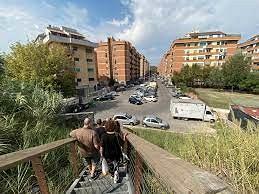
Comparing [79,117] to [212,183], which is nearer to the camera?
[212,183]

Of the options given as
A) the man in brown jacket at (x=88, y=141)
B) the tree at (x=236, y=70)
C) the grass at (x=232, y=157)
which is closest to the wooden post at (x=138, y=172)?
the grass at (x=232, y=157)

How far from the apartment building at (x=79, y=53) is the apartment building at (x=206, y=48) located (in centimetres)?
3645

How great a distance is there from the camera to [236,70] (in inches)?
1642

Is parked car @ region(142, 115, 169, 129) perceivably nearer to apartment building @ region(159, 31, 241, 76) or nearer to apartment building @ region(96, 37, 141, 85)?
apartment building @ region(96, 37, 141, 85)

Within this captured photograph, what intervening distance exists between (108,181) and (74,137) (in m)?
1.25

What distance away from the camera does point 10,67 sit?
60.1 feet

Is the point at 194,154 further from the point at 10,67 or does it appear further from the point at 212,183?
the point at 10,67

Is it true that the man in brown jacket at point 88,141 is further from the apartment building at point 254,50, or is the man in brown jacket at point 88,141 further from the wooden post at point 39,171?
the apartment building at point 254,50

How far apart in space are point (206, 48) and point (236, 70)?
857 inches

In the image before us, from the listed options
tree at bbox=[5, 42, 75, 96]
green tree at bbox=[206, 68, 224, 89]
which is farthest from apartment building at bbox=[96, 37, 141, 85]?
tree at bbox=[5, 42, 75, 96]

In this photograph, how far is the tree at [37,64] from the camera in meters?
18.0

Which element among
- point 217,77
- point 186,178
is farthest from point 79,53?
point 186,178

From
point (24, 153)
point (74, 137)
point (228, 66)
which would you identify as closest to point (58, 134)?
point (74, 137)

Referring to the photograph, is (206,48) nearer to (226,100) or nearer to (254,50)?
(254,50)
